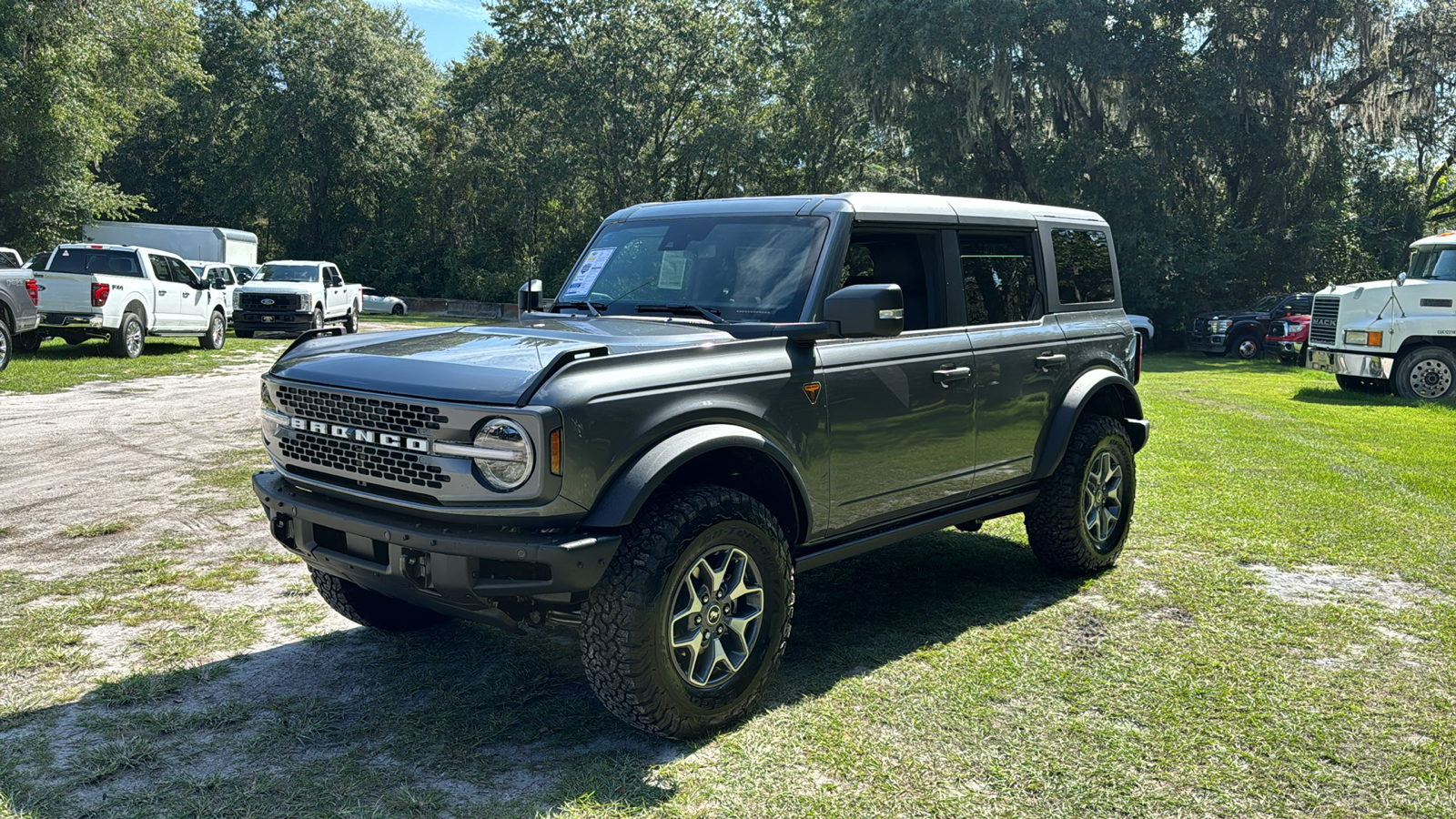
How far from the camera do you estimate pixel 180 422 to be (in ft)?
39.8

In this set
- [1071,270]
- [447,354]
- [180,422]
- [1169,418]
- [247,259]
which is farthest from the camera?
[247,259]

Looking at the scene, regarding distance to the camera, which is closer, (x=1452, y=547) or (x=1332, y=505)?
(x=1452, y=547)

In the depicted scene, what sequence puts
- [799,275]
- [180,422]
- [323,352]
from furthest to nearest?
[180,422] → [799,275] → [323,352]

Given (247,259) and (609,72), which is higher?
(609,72)

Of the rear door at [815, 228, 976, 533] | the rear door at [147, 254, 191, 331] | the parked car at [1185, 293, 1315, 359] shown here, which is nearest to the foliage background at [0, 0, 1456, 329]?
the parked car at [1185, 293, 1315, 359]

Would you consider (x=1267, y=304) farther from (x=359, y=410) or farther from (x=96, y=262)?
(x=359, y=410)

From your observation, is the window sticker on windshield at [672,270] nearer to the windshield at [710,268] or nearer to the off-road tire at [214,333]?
the windshield at [710,268]

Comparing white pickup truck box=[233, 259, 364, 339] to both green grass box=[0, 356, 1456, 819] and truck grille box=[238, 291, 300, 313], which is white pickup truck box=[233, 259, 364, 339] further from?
green grass box=[0, 356, 1456, 819]

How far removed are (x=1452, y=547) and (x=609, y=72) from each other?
4025cm

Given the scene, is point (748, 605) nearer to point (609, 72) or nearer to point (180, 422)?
point (180, 422)

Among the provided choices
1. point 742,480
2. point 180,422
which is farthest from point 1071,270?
point 180,422

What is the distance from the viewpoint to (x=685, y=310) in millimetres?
4988

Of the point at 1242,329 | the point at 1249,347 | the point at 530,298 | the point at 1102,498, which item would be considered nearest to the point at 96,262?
the point at 530,298

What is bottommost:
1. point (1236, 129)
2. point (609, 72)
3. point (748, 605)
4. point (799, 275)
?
point (748, 605)
